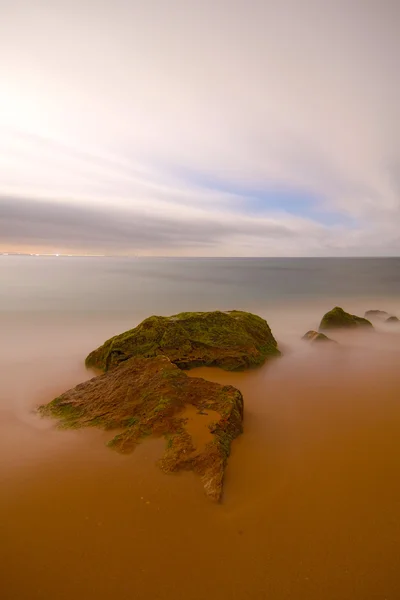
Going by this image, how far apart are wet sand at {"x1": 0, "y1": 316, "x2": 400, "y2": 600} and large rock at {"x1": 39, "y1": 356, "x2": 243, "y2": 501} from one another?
0.19m

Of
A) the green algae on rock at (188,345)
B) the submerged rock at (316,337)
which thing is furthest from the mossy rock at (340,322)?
the green algae on rock at (188,345)

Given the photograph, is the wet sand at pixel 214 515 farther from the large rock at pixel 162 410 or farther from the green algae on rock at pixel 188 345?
the green algae on rock at pixel 188 345

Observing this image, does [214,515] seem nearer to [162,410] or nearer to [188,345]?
[162,410]

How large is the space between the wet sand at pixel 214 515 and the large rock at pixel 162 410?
192 millimetres

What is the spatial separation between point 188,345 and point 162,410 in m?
3.27

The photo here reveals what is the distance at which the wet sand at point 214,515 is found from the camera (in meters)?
2.72

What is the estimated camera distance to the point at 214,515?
3332mm

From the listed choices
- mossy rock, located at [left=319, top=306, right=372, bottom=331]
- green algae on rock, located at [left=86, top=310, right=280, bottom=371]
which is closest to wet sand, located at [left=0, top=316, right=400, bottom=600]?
green algae on rock, located at [left=86, top=310, right=280, bottom=371]

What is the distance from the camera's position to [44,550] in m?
2.95

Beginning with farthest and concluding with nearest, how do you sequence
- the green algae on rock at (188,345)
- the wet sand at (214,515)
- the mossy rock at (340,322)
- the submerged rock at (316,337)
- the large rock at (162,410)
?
the mossy rock at (340,322) → the submerged rock at (316,337) → the green algae on rock at (188,345) → the large rock at (162,410) → the wet sand at (214,515)

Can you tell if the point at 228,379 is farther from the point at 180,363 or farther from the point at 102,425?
the point at 102,425

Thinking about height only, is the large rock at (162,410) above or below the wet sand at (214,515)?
above

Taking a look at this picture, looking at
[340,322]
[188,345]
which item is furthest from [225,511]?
[340,322]

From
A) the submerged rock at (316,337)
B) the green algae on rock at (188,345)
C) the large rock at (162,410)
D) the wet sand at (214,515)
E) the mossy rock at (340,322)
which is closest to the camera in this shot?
the wet sand at (214,515)
